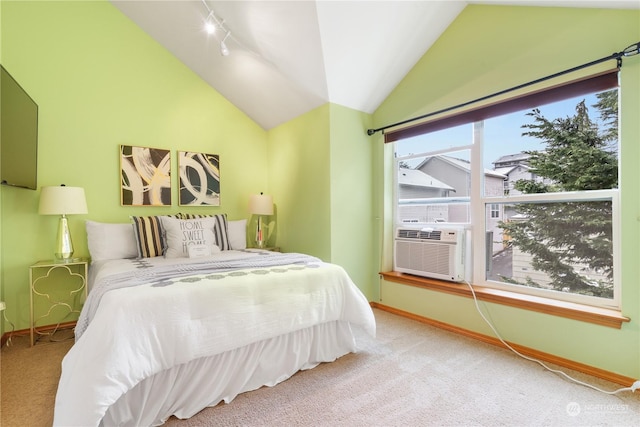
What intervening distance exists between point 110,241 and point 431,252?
9.82 feet

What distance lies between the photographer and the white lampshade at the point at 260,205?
349cm

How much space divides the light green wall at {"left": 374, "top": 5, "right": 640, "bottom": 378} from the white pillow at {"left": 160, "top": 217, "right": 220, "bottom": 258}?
77.7 inches

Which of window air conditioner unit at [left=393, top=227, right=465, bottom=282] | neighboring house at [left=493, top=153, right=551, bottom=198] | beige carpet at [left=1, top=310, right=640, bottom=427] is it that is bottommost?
beige carpet at [left=1, top=310, right=640, bottom=427]

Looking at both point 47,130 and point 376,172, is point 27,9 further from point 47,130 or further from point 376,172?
point 376,172

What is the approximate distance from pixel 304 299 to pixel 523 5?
2727 mm

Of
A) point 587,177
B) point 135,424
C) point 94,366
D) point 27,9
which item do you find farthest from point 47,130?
point 587,177

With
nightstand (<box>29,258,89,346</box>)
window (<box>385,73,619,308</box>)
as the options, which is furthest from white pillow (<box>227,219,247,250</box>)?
window (<box>385,73,619,308</box>)

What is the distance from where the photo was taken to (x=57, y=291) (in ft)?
8.80

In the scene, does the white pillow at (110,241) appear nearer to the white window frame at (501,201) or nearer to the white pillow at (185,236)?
the white pillow at (185,236)

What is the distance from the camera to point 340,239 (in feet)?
10.1

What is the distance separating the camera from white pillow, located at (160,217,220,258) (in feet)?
8.77

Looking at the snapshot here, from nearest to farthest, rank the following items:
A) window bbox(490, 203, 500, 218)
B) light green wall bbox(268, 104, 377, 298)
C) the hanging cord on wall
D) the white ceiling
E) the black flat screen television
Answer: the hanging cord on wall < the black flat screen television < the white ceiling < window bbox(490, 203, 500, 218) < light green wall bbox(268, 104, 377, 298)

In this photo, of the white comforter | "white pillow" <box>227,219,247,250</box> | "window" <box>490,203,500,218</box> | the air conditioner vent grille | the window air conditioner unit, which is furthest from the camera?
"white pillow" <box>227,219,247,250</box>

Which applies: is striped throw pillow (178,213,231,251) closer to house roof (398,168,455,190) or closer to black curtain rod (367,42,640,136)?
house roof (398,168,455,190)
